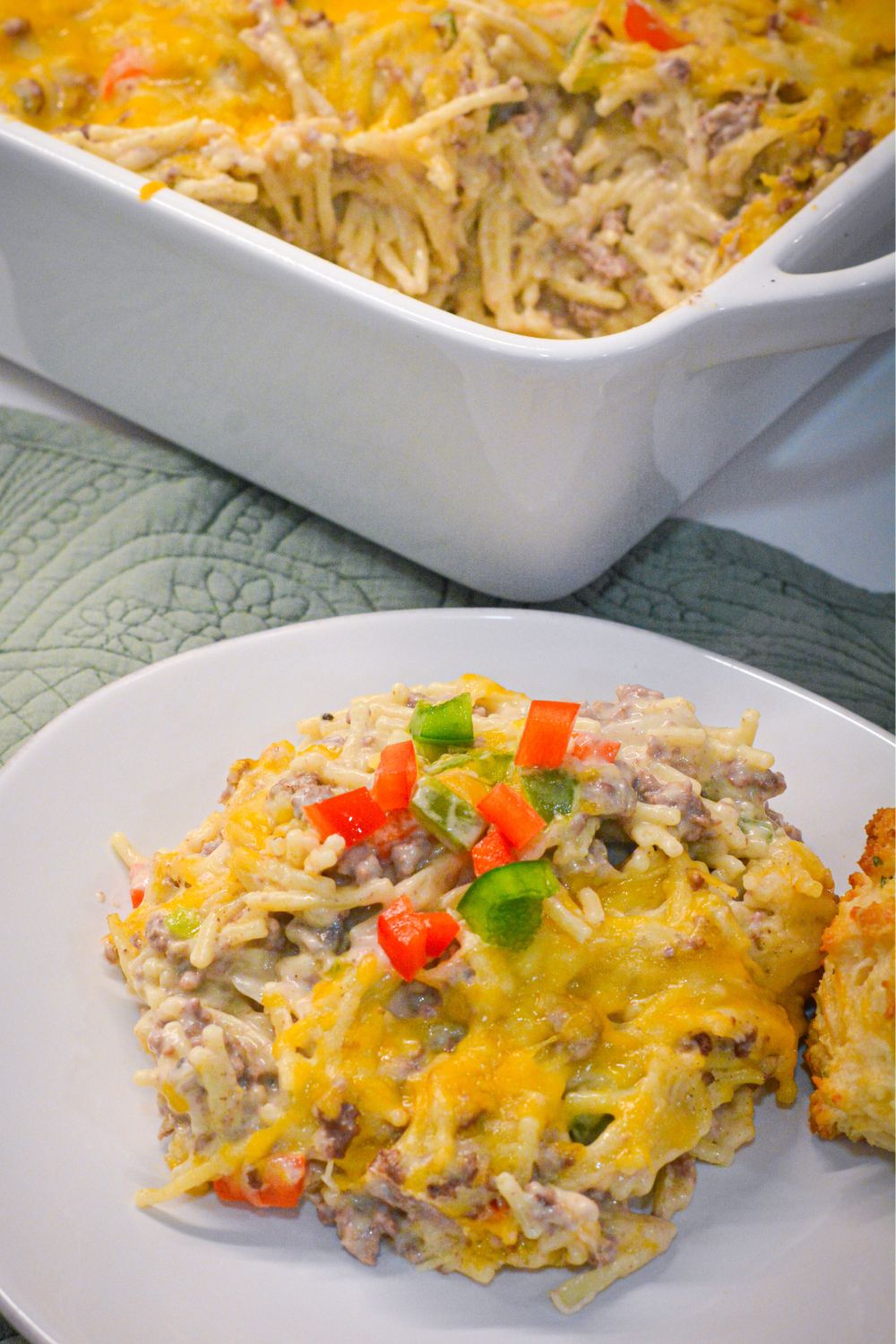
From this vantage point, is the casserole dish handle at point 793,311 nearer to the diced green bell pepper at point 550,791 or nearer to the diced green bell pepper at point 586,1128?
the diced green bell pepper at point 550,791

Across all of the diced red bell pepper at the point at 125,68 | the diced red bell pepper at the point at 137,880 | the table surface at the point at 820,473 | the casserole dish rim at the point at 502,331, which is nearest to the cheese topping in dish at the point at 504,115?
the diced red bell pepper at the point at 125,68

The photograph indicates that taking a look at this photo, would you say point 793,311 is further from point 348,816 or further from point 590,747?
point 348,816

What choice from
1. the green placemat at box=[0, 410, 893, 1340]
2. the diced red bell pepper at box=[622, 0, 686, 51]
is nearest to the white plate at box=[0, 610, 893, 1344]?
the green placemat at box=[0, 410, 893, 1340]

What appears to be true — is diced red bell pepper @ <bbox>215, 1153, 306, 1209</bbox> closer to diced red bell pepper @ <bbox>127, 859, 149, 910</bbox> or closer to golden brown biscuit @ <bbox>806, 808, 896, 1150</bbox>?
diced red bell pepper @ <bbox>127, 859, 149, 910</bbox>

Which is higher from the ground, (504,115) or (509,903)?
(504,115)

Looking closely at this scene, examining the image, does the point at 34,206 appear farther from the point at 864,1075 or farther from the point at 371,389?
the point at 864,1075

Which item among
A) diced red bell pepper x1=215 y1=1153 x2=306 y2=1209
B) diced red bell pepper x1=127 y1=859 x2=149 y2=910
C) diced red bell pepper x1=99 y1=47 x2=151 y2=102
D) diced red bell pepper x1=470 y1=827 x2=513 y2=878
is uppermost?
diced red bell pepper x1=99 y1=47 x2=151 y2=102

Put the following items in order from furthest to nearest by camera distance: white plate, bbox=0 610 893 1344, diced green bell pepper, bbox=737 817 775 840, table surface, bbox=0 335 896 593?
table surface, bbox=0 335 896 593 < diced green bell pepper, bbox=737 817 775 840 < white plate, bbox=0 610 893 1344

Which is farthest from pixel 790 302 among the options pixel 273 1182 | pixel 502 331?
pixel 273 1182
